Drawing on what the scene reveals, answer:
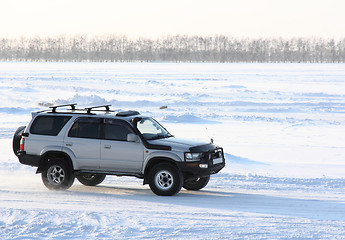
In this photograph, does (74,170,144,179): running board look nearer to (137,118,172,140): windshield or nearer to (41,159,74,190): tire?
(41,159,74,190): tire

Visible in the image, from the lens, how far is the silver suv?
34.6 feet

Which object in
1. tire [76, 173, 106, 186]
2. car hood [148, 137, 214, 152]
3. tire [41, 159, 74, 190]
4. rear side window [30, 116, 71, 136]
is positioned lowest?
tire [76, 173, 106, 186]

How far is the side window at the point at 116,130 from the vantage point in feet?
35.9

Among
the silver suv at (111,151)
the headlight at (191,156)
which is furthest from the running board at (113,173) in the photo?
the headlight at (191,156)

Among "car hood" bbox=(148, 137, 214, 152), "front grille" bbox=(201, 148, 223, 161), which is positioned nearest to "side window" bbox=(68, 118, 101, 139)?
"car hood" bbox=(148, 137, 214, 152)

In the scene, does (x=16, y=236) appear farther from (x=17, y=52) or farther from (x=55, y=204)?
(x=17, y=52)

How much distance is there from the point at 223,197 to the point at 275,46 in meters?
183

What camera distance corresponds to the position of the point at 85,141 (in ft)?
36.3

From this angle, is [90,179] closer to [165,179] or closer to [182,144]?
[165,179]

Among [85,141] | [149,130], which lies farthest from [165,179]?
[85,141]

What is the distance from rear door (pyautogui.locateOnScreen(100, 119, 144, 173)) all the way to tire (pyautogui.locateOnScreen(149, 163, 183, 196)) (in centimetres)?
35

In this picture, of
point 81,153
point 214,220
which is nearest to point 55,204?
point 81,153

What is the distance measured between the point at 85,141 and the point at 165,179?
182 centimetres

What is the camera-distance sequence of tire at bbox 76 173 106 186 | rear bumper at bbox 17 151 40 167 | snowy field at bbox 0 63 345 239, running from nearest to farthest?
snowy field at bbox 0 63 345 239, rear bumper at bbox 17 151 40 167, tire at bbox 76 173 106 186
